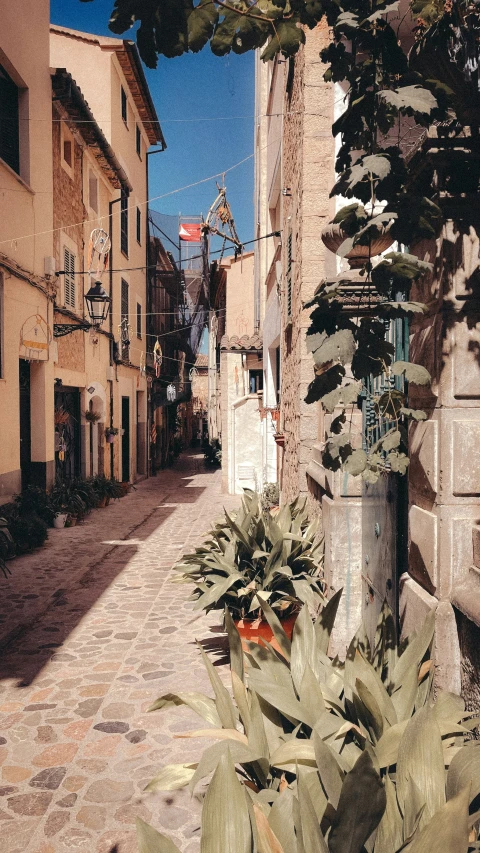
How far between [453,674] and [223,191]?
Answer: 668 inches

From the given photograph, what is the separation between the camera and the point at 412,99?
2094 mm

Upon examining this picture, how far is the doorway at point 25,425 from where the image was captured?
10755 millimetres

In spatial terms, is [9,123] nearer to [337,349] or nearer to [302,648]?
[337,349]

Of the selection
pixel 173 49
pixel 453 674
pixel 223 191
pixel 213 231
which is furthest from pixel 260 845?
pixel 223 191

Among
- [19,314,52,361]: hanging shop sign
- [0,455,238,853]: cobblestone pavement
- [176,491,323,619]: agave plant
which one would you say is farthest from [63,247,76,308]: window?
[176,491,323,619]: agave plant

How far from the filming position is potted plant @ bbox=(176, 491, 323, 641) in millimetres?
4691

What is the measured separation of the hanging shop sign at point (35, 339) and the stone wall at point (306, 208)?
497 centimetres

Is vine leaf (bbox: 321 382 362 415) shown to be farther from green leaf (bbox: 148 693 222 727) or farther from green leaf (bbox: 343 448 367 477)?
green leaf (bbox: 148 693 222 727)

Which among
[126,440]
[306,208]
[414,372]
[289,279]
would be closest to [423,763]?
[414,372]

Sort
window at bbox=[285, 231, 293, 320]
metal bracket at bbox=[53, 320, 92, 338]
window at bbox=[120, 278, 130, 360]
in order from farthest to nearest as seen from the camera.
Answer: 1. window at bbox=[120, 278, 130, 360]
2. metal bracket at bbox=[53, 320, 92, 338]
3. window at bbox=[285, 231, 293, 320]

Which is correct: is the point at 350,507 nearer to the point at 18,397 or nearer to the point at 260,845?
the point at 260,845

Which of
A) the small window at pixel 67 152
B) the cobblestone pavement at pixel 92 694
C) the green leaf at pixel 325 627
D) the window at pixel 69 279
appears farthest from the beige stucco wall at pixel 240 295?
the green leaf at pixel 325 627

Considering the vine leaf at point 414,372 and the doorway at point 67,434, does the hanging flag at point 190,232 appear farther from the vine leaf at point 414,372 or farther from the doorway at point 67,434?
the vine leaf at point 414,372

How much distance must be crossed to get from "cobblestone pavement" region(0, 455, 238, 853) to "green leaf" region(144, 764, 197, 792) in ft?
1.86
